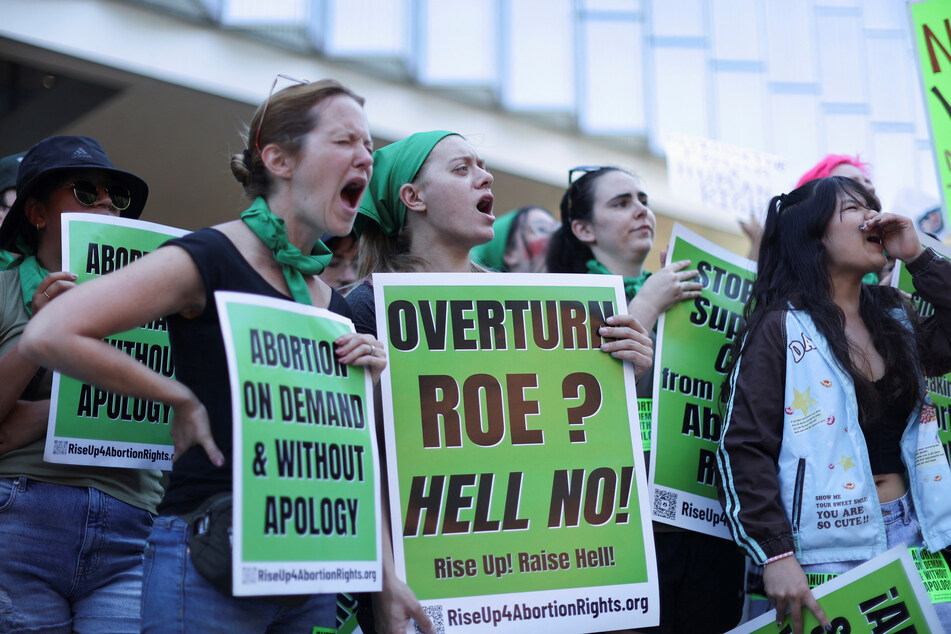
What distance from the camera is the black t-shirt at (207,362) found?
5.95ft

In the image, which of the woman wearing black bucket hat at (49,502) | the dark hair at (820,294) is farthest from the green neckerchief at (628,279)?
the woman wearing black bucket hat at (49,502)

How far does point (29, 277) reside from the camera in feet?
8.13

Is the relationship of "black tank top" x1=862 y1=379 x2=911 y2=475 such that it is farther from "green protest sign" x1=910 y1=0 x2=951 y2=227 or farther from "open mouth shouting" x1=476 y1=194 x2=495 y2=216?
"green protest sign" x1=910 y1=0 x2=951 y2=227

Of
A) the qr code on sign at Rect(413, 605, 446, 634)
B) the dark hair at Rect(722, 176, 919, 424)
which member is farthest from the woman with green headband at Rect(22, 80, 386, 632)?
the dark hair at Rect(722, 176, 919, 424)

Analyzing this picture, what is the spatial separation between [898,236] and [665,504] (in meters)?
1.04

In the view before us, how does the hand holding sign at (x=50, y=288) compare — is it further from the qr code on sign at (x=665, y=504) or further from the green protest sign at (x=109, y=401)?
the qr code on sign at (x=665, y=504)

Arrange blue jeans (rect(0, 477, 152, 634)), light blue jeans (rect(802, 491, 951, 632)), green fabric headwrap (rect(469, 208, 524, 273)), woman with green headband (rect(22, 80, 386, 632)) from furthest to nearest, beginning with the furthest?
green fabric headwrap (rect(469, 208, 524, 273))
light blue jeans (rect(802, 491, 951, 632))
blue jeans (rect(0, 477, 152, 634))
woman with green headband (rect(22, 80, 386, 632))

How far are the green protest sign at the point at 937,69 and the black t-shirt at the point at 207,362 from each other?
287 cm

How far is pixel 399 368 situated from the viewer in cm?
222

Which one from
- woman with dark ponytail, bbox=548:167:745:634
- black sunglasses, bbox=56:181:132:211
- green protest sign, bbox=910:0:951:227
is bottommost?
woman with dark ponytail, bbox=548:167:745:634

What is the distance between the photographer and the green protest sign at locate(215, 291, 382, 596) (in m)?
1.72

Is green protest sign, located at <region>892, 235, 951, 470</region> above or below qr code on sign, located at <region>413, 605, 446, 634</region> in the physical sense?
above

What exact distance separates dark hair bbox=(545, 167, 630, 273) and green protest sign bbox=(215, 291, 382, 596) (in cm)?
172

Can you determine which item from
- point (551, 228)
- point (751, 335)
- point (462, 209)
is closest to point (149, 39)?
point (551, 228)
